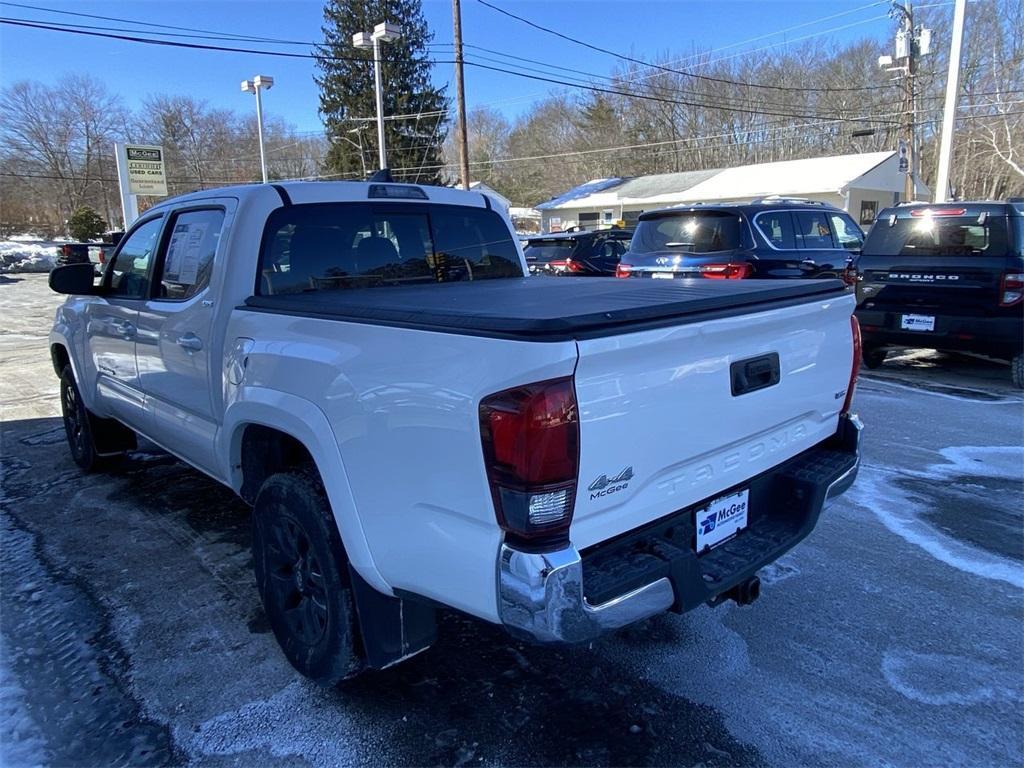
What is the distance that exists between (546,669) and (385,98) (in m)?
41.3

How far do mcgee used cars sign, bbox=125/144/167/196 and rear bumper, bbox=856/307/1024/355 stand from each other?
19778mm

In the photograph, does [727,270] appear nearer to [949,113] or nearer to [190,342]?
[190,342]

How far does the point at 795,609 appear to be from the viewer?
3.17 m

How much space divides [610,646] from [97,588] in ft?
8.50

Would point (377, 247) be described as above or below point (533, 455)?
above

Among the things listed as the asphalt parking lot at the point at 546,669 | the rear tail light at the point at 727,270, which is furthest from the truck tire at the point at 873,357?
the asphalt parking lot at the point at 546,669

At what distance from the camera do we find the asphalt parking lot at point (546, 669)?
7.63ft

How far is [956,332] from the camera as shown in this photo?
23.8 feet

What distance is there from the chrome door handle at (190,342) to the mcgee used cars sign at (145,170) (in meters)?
19.7

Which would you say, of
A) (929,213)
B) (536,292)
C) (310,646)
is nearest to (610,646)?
(310,646)

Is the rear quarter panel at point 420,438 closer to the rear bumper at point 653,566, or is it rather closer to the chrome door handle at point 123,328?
the rear bumper at point 653,566

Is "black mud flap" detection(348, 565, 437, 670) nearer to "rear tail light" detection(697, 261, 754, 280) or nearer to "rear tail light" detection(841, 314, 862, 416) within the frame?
"rear tail light" detection(841, 314, 862, 416)

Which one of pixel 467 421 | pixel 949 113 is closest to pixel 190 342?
pixel 467 421

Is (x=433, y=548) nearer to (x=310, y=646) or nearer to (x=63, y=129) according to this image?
(x=310, y=646)
